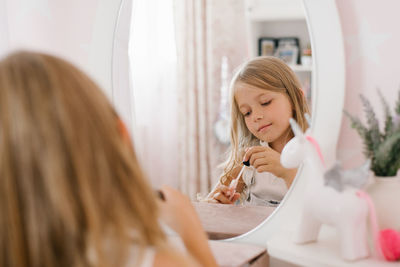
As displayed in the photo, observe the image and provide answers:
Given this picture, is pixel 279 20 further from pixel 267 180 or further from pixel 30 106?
pixel 30 106

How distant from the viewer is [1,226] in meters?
0.52

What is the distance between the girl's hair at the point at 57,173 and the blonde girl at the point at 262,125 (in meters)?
0.41

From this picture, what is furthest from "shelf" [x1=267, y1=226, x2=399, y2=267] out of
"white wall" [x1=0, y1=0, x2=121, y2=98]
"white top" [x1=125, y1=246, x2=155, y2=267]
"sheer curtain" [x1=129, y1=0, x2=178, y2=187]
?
"white wall" [x1=0, y1=0, x2=121, y2=98]

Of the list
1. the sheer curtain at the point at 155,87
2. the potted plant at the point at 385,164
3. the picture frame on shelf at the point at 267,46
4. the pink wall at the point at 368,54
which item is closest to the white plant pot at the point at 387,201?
the potted plant at the point at 385,164

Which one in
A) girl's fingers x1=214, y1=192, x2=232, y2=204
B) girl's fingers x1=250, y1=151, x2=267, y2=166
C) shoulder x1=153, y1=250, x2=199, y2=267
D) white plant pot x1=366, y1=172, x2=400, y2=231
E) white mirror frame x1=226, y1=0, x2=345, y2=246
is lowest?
girl's fingers x1=214, y1=192, x2=232, y2=204

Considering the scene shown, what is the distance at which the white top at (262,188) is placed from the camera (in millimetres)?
882

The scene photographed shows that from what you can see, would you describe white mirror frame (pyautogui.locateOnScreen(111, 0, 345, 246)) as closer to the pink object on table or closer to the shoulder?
the pink object on table

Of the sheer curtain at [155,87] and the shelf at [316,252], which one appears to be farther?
the sheer curtain at [155,87]

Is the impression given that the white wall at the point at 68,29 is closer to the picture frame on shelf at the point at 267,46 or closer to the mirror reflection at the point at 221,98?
the mirror reflection at the point at 221,98

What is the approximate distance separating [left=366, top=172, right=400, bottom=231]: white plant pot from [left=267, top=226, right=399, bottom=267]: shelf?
0.20 feet

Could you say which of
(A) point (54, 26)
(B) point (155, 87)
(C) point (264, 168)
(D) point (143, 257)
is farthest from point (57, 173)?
(A) point (54, 26)

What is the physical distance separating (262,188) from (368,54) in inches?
13.2

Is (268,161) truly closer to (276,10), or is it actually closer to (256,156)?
(256,156)

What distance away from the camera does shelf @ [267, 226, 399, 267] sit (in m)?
0.65
